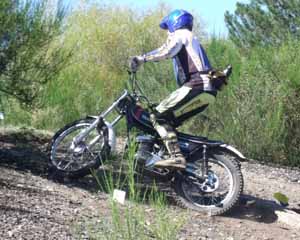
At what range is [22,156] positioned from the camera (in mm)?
9117

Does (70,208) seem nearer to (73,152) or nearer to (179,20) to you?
(73,152)

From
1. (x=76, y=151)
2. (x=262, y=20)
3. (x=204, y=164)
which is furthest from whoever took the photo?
(x=262, y=20)

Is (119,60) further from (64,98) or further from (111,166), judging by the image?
(111,166)

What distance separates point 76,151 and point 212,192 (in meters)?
1.47

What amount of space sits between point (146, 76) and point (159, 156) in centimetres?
762

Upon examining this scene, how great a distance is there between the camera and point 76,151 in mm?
7938

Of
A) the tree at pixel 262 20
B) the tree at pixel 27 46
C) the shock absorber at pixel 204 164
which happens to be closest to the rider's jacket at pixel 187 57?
the shock absorber at pixel 204 164

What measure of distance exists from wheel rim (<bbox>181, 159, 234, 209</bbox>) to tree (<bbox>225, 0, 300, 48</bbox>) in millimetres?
22383

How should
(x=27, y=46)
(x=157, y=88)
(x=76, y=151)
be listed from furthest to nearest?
(x=157, y=88)
(x=27, y=46)
(x=76, y=151)

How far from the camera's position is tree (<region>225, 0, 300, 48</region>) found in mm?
30938

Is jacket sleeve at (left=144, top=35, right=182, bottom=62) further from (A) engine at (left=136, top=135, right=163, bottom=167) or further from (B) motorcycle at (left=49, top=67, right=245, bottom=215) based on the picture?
(A) engine at (left=136, top=135, right=163, bottom=167)

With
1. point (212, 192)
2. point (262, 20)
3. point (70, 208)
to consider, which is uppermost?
point (262, 20)

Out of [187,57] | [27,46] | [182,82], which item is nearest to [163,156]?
[182,82]

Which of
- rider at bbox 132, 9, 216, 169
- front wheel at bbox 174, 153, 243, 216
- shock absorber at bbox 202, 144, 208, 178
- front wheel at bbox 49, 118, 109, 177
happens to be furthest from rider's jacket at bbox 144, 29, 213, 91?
front wheel at bbox 49, 118, 109, 177
